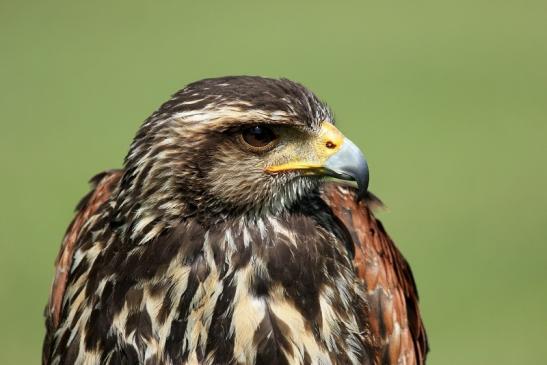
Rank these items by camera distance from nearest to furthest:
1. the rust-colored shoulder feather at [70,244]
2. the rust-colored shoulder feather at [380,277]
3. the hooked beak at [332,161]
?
1. the hooked beak at [332,161]
2. the rust-colored shoulder feather at [380,277]
3. the rust-colored shoulder feather at [70,244]

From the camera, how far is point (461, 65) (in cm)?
1378

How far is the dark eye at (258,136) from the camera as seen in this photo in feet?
13.0

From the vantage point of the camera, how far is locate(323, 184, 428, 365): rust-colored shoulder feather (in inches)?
174

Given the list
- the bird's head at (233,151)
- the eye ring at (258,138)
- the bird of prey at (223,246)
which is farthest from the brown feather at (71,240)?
the eye ring at (258,138)

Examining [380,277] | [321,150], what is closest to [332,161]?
[321,150]

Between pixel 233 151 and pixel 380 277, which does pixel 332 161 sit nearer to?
pixel 233 151

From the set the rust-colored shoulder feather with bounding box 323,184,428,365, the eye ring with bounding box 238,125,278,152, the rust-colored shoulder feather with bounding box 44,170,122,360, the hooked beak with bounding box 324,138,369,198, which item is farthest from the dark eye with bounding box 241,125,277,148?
the rust-colored shoulder feather with bounding box 44,170,122,360

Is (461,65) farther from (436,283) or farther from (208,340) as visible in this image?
(208,340)

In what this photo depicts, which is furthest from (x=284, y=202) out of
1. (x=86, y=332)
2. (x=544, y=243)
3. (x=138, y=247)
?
(x=544, y=243)

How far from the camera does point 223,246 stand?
3945 mm

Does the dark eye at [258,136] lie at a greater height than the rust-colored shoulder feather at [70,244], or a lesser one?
greater

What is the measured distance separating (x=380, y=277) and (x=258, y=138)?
865mm

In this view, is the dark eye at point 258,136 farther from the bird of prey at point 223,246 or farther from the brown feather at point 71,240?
the brown feather at point 71,240

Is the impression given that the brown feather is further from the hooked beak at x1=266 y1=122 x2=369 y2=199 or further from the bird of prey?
the hooked beak at x1=266 y1=122 x2=369 y2=199
